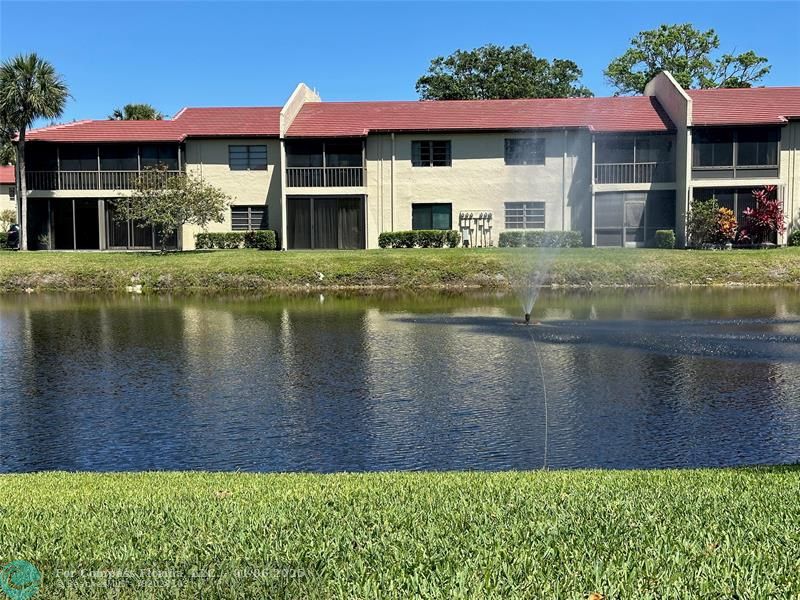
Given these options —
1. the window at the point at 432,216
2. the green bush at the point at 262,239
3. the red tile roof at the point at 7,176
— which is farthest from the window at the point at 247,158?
the red tile roof at the point at 7,176

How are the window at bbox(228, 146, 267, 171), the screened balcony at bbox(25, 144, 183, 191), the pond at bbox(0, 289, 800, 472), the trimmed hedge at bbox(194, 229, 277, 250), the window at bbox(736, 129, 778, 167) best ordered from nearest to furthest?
1. the pond at bbox(0, 289, 800, 472)
2. the window at bbox(736, 129, 778, 167)
3. the trimmed hedge at bbox(194, 229, 277, 250)
4. the window at bbox(228, 146, 267, 171)
5. the screened balcony at bbox(25, 144, 183, 191)

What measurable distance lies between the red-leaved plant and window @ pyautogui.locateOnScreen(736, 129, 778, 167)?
58.2 inches

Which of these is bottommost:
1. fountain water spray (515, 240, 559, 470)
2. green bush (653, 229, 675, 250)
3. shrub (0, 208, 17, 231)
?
A: fountain water spray (515, 240, 559, 470)

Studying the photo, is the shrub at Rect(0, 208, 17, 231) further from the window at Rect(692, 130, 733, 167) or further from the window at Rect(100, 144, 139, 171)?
the window at Rect(692, 130, 733, 167)

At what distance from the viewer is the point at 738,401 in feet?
46.2

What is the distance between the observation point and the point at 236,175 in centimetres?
4819

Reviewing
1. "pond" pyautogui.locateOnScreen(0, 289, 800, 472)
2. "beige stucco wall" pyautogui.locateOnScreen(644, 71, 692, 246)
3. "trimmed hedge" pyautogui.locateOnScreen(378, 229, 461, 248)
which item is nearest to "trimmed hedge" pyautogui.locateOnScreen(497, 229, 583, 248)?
"trimmed hedge" pyautogui.locateOnScreen(378, 229, 461, 248)

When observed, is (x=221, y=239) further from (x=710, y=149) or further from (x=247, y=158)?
(x=710, y=149)

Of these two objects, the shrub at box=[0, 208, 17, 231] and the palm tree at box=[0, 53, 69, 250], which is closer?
the palm tree at box=[0, 53, 69, 250]

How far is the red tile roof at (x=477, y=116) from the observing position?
4634 centimetres

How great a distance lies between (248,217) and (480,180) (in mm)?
13061

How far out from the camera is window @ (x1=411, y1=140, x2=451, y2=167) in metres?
46.9

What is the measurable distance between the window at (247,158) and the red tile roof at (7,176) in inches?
1427

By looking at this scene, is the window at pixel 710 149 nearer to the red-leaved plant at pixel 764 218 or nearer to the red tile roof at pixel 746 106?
the red tile roof at pixel 746 106
